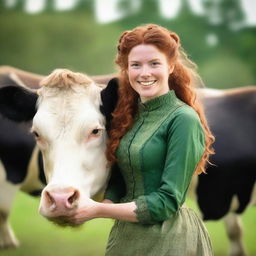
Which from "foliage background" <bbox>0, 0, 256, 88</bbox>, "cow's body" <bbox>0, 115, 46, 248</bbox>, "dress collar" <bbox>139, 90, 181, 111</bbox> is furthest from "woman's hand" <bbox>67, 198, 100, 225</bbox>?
"foliage background" <bbox>0, 0, 256, 88</bbox>

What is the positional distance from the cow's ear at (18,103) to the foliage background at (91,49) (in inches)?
40.4

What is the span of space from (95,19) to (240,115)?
3.25 feet

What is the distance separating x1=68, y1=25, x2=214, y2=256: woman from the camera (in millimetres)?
1275

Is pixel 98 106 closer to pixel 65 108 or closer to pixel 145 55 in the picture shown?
pixel 65 108

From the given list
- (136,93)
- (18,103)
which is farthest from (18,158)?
(136,93)

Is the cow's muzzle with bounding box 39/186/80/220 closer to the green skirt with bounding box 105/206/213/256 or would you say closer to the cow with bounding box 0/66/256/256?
the green skirt with bounding box 105/206/213/256

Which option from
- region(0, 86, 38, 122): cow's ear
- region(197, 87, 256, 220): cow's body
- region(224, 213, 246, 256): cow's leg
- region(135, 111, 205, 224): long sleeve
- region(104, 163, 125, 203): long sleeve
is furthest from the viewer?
region(224, 213, 246, 256): cow's leg

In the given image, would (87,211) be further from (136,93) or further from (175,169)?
(136,93)

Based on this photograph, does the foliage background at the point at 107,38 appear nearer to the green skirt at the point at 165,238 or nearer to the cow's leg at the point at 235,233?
the cow's leg at the point at 235,233

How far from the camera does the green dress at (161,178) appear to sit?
1270 mm

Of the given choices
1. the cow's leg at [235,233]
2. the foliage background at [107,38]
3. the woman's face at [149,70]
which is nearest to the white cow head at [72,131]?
the woman's face at [149,70]

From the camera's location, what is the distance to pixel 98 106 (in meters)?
A: 1.61

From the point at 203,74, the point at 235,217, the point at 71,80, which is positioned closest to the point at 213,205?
the point at 235,217

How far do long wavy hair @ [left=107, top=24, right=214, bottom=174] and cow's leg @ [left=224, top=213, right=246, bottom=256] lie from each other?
4.42ft
